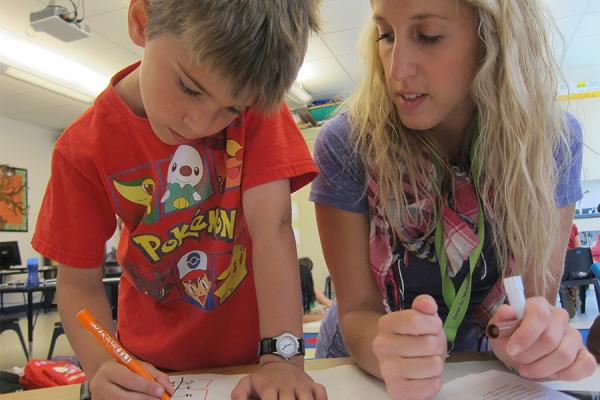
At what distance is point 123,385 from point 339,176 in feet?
1.57

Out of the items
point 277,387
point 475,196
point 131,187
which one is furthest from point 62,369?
point 475,196

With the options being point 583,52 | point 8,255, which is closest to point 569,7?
point 583,52

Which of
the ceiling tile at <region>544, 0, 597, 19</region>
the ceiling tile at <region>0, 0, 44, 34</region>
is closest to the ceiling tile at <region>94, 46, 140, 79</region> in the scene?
the ceiling tile at <region>0, 0, 44, 34</region>

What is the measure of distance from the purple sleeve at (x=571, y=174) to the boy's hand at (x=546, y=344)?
Answer: 392 mm

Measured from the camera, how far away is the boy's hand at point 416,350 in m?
0.52

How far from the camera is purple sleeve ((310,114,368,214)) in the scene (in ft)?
2.81

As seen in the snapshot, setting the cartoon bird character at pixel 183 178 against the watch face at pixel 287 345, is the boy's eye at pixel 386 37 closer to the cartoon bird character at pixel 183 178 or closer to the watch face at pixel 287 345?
the cartoon bird character at pixel 183 178

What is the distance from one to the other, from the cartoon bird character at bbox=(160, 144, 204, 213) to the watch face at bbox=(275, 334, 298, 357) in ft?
0.85

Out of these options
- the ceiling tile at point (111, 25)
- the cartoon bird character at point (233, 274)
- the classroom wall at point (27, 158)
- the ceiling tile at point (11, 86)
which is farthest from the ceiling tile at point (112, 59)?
the cartoon bird character at point (233, 274)

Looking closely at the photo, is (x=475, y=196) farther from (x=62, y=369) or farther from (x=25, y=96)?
(x=25, y=96)

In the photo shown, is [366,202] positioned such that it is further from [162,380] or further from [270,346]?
[162,380]

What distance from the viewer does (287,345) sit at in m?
0.69

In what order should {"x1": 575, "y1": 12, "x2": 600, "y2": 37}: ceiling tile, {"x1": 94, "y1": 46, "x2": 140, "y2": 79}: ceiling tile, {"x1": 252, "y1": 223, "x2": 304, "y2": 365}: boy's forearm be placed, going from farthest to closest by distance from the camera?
1. {"x1": 94, "y1": 46, "x2": 140, "y2": 79}: ceiling tile
2. {"x1": 575, "y1": 12, "x2": 600, "y2": 37}: ceiling tile
3. {"x1": 252, "y1": 223, "x2": 304, "y2": 365}: boy's forearm

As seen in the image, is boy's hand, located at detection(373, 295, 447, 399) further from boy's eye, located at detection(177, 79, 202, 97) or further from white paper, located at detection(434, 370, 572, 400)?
boy's eye, located at detection(177, 79, 202, 97)
